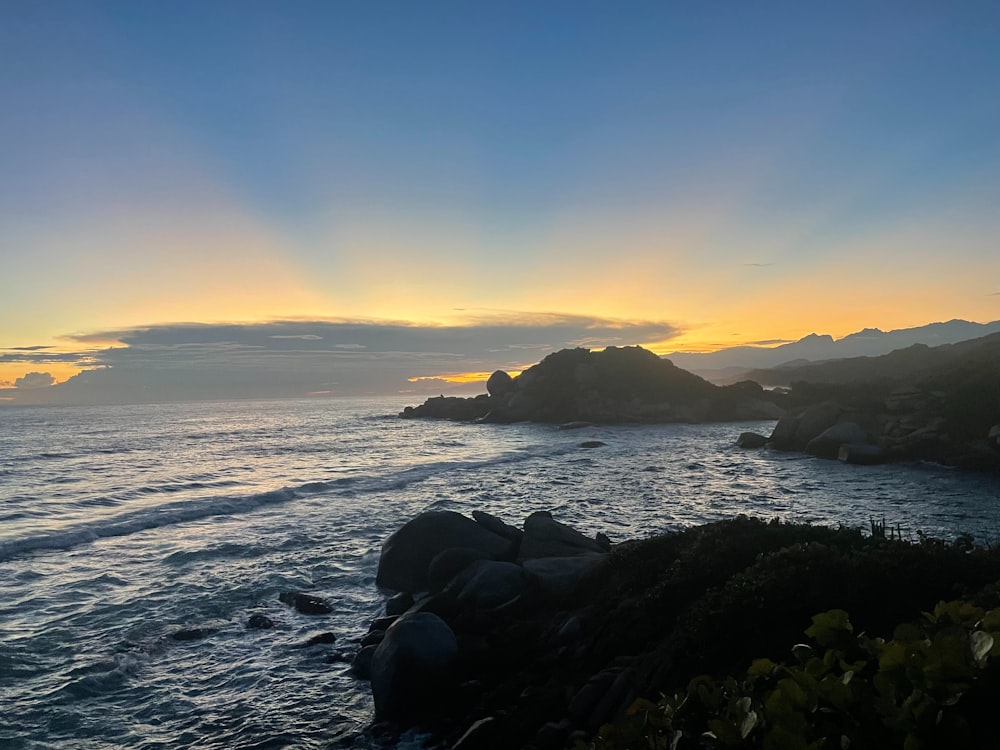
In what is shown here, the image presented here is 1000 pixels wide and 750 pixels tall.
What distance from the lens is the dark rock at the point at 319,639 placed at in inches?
490

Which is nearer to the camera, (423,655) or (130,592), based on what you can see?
(423,655)

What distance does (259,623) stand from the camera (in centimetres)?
1350

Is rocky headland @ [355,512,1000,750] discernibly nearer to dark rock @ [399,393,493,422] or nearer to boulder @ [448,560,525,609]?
boulder @ [448,560,525,609]

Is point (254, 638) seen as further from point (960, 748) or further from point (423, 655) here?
point (960, 748)

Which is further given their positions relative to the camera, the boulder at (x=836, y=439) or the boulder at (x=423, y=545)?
the boulder at (x=836, y=439)

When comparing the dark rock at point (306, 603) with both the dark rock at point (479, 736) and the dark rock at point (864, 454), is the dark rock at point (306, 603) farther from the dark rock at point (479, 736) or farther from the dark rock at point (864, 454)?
the dark rock at point (864, 454)

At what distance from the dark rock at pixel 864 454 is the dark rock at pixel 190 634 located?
3398 cm

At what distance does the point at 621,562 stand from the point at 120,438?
76282mm

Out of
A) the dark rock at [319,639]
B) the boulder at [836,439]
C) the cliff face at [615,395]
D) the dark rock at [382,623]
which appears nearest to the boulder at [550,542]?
the dark rock at [382,623]

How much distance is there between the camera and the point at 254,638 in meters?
12.8

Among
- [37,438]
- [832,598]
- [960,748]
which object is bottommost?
[37,438]

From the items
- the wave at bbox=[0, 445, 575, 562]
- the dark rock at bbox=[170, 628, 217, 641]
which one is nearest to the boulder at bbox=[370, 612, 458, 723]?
the dark rock at bbox=[170, 628, 217, 641]

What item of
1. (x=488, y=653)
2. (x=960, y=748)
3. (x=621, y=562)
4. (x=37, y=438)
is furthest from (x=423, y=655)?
(x=37, y=438)

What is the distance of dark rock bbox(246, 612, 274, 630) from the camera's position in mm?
13406
